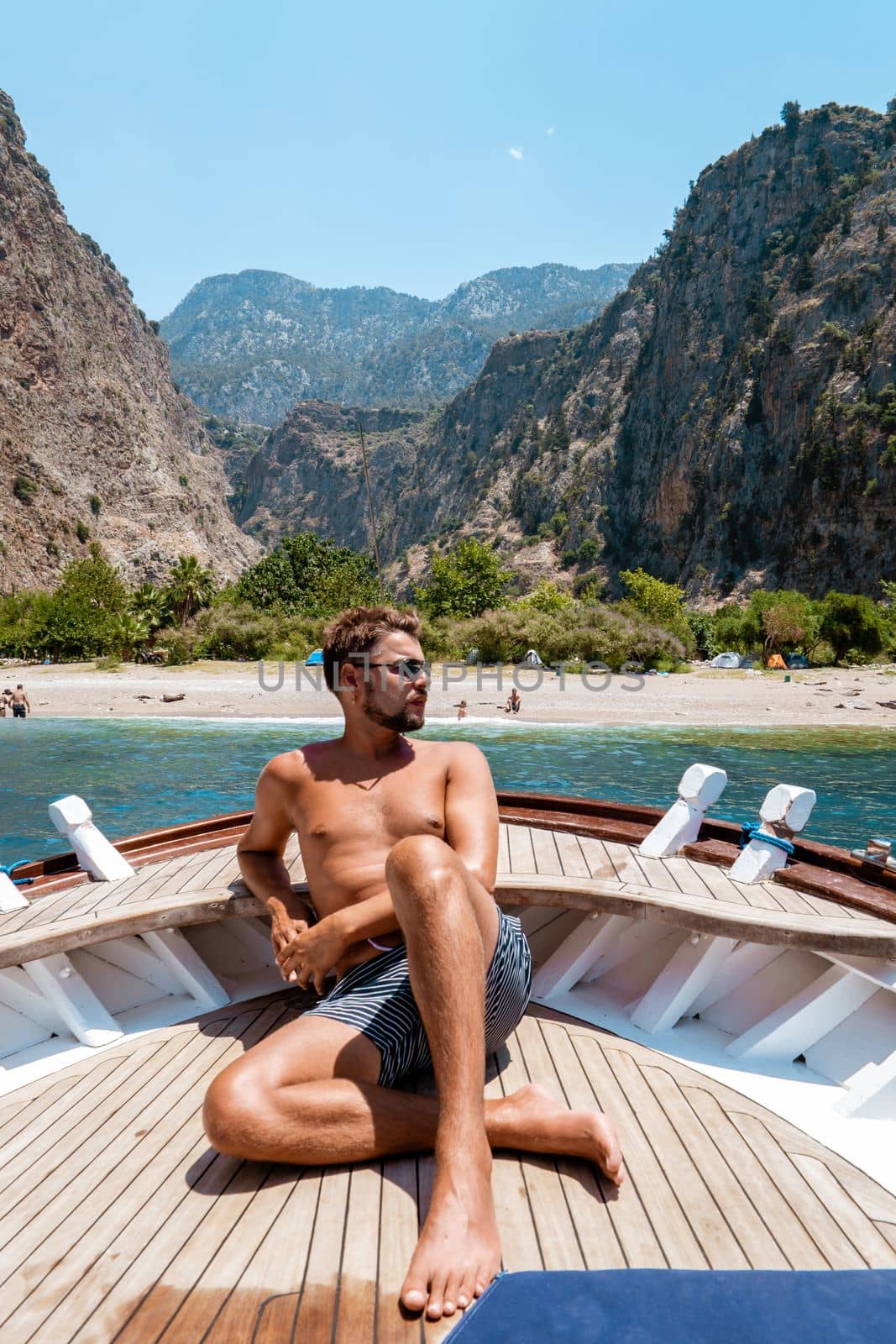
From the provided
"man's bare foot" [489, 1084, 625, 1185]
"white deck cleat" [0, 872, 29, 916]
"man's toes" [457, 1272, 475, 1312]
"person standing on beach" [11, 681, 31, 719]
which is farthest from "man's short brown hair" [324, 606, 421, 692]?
"person standing on beach" [11, 681, 31, 719]

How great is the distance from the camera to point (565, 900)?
2.52 meters

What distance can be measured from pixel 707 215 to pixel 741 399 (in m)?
21.6

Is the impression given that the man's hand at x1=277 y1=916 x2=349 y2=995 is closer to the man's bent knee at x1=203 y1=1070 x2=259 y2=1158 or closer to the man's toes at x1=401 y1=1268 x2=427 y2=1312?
the man's bent knee at x1=203 y1=1070 x2=259 y2=1158

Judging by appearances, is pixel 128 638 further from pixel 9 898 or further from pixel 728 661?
pixel 9 898

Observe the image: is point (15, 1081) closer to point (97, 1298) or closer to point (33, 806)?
point (97, 1298)

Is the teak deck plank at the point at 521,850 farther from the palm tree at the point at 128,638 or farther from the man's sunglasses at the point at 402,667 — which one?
the palm tree at the point at 128,638

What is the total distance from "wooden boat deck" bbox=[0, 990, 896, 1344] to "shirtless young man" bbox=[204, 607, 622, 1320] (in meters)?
0.09

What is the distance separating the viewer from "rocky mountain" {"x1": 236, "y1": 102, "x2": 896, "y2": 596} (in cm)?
5319

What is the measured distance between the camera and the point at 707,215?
7131 cm

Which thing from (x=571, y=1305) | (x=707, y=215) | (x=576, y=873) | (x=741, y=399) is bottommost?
(x=571, y=1305)

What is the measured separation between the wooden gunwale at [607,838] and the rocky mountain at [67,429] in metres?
52.0


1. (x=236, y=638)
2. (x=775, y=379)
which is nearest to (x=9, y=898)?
(x=236, y=638)

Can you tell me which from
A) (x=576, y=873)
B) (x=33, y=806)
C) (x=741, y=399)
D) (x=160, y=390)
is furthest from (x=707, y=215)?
(x=576, y=873)

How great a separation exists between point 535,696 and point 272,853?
21.8 m
